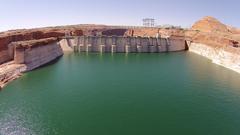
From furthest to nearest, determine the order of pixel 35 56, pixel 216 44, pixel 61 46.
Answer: pixel 61 46 → pixel 216 44 → pixel 35 56

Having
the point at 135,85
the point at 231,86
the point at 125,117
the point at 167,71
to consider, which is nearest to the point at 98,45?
the point at 167,71

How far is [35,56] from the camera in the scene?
5284 cm

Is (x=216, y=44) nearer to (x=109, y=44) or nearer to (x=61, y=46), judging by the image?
(x=109, y=44)

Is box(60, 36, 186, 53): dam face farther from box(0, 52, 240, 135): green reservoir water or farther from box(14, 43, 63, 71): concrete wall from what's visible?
box(0, 52, 240, 135): green reservoir water

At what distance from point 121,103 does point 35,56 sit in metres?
31.6

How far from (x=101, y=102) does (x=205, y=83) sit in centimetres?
2077

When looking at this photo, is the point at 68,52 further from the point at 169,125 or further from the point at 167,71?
the point at 169,125

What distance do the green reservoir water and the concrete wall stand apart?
3180mm

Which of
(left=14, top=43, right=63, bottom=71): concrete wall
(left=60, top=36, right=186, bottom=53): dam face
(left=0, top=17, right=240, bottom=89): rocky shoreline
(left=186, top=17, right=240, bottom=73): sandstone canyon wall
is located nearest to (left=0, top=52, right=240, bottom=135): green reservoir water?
(left=14, top=43, right=63, bottom=71): concrete wall

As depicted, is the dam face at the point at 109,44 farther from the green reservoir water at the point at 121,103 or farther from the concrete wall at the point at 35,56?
the green reservoir water at the point at 121,103

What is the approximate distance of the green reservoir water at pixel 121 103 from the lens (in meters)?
22.9

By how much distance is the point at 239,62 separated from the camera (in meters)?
49.0

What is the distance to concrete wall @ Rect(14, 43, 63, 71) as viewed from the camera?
48.3 metres

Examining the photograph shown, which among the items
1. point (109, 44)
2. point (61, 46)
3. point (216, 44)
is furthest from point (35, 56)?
point (216, 44)
